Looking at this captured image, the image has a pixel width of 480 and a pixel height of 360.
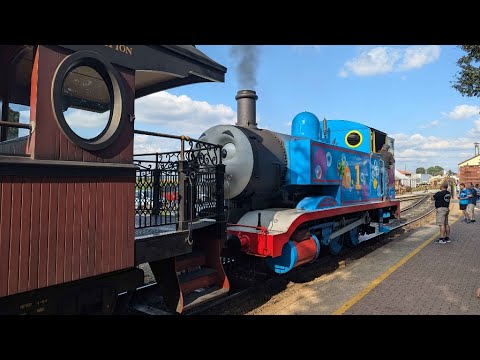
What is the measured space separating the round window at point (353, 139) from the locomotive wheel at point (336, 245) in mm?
2997

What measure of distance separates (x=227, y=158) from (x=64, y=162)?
360cm

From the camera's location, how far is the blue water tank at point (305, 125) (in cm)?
841

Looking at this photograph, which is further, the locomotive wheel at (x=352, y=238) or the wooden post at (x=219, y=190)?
the locomotive wheel at (x=352, y=238)

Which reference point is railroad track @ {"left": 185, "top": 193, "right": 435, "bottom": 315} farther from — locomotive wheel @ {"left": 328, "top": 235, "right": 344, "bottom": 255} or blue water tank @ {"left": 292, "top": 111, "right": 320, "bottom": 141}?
blue water tank @ {"left": 292, "top": 111, "right": 320, "bottom": 141}

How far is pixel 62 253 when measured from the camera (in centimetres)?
284

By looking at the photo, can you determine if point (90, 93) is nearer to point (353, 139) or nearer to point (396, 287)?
point (396, 287)

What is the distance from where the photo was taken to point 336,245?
8.26 meters

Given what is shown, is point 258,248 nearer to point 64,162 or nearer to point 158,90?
point 158,90

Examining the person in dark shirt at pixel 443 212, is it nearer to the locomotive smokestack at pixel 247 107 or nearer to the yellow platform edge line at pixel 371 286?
the yellow platform edge line at pixel 371 286

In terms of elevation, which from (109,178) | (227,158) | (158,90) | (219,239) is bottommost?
Answer: (219,239)

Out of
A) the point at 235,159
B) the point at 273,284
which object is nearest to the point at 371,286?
the point at 273,284

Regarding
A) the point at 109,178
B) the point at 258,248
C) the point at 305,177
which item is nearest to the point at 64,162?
the point at 109,178

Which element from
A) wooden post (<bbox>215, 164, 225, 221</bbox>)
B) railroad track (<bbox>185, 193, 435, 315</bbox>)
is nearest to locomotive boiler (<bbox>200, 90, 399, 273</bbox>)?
railroad track (<bbox>185, 193, 435, 315</bbox>)

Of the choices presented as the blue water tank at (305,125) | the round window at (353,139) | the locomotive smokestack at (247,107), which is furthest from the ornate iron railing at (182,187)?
the round window at (353,139)
